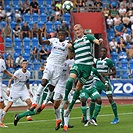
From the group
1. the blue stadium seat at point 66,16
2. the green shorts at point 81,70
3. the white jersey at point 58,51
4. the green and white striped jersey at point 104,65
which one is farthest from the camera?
the blue stadium seat at point 66,16

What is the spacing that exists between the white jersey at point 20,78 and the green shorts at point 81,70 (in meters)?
4.05

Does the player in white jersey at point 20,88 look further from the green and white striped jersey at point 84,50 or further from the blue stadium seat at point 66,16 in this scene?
the blue stadium seat at point 66,16

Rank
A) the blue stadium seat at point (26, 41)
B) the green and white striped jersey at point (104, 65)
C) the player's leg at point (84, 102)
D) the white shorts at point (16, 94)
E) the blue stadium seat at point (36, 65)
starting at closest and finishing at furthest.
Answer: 1. the player's leg at point (84, 102)
2. the green and white striped jersey at point (104, 65)
3. the white shorts at point (16, 94)
4. the blue stadium seat at point (36, 65)
5. the blue stadium seat at point (26, 41)

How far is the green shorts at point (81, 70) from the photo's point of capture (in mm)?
16148

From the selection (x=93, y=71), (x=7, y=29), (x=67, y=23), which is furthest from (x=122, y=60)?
(x=93, y=71)

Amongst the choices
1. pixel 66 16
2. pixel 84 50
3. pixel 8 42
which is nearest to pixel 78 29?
pixel 84 50

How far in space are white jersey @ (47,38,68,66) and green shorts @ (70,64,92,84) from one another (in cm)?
50

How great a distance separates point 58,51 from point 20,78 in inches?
160

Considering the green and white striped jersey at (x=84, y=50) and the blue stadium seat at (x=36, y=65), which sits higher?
the green and white striped jersey at (x=84, y=50)

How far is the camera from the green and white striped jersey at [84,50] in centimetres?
1623

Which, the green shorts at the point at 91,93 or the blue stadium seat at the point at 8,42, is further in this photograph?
the blue stadium seat at the point at 8,42

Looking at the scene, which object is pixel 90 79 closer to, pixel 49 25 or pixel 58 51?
pixel 58 51

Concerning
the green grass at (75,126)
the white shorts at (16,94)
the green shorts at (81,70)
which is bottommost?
the green grass at (75,126)

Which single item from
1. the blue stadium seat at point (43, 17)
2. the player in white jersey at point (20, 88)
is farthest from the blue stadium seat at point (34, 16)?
the player in white jersey at point (20, 88)
